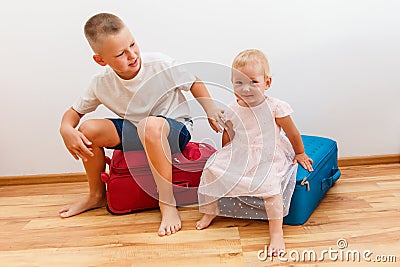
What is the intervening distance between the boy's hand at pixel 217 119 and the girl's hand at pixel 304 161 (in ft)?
0.73

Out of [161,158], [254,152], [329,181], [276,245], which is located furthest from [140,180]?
[329,181]

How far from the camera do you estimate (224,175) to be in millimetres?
1262

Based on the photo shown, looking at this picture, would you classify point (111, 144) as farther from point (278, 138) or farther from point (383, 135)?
point (383, 135)

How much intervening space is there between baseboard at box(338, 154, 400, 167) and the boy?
0.66 m

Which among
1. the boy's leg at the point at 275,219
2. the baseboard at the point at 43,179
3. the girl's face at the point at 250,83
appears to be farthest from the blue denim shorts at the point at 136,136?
the baseboard at the point at 43,179

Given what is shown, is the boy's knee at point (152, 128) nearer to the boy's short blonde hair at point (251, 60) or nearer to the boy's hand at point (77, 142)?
the boy's hand at point (77, 142)

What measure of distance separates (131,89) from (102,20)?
0.22m

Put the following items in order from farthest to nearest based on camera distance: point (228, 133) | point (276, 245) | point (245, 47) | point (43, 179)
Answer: point (43, 179)
point (245, 47)
point (228, 133)
point (276, 245)

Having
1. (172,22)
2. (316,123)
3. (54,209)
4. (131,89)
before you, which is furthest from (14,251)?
(316,123)

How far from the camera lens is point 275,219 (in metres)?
1.17

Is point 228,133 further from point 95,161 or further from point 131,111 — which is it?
point 95,161

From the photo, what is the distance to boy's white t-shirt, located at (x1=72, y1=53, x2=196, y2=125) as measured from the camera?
141 centimetres

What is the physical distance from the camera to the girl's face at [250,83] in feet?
4.03

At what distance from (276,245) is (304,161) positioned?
0.29 m
